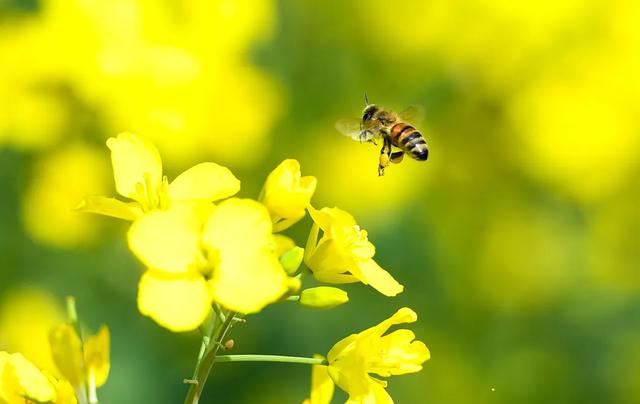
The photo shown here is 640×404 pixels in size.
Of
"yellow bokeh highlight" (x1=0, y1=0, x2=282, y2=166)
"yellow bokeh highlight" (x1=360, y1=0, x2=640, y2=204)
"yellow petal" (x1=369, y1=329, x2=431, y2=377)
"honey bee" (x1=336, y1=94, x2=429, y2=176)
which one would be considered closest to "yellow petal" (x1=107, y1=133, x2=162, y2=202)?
"yellow petal" (x1=369, y1=329, x2=431, y2=377)

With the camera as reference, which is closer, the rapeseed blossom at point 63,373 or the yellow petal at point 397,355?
the rapeseed blossom at point 63,373

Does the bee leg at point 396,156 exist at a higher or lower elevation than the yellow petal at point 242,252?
higher

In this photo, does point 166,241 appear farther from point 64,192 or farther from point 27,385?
point 64,192

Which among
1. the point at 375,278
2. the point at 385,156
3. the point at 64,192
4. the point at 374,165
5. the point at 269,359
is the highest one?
the point at 374,165

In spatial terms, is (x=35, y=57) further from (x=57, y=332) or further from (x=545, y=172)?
(x=57, y=332)

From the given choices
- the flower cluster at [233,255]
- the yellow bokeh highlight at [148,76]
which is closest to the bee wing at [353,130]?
the flower cluster at [233,255]

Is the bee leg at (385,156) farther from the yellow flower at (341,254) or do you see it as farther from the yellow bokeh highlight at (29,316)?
the yellow bokeh highlight at (29,316)

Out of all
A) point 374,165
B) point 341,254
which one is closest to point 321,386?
point 341,254
